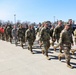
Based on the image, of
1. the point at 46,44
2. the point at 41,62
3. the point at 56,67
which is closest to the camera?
the point at 56,67

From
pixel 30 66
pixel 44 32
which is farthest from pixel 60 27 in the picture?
pixel 30 66

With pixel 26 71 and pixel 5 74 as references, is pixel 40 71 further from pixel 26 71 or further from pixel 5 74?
pixel 5 74

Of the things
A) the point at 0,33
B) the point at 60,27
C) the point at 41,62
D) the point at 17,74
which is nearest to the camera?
the point at 17,74

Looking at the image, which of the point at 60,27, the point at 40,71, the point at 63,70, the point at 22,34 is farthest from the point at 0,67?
the point at 22,34

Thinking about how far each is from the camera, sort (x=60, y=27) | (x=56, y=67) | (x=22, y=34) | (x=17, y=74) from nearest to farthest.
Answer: (x=17, y=74)
(x=56, y=67)
(x=60, y=27)
(x=22, y=34)

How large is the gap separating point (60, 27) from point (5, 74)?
667 centimetres

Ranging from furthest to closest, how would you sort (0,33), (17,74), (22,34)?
(0,33) → (22,34) → (17,74)

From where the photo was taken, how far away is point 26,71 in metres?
10.1

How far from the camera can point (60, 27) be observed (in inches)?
608

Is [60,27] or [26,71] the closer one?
[26,71]

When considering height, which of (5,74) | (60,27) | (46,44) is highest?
(60,27)

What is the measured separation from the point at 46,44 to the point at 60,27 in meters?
2.63

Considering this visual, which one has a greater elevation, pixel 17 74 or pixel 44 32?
pixel 44 32

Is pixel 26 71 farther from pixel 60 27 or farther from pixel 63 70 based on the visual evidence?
pixel 60 27
